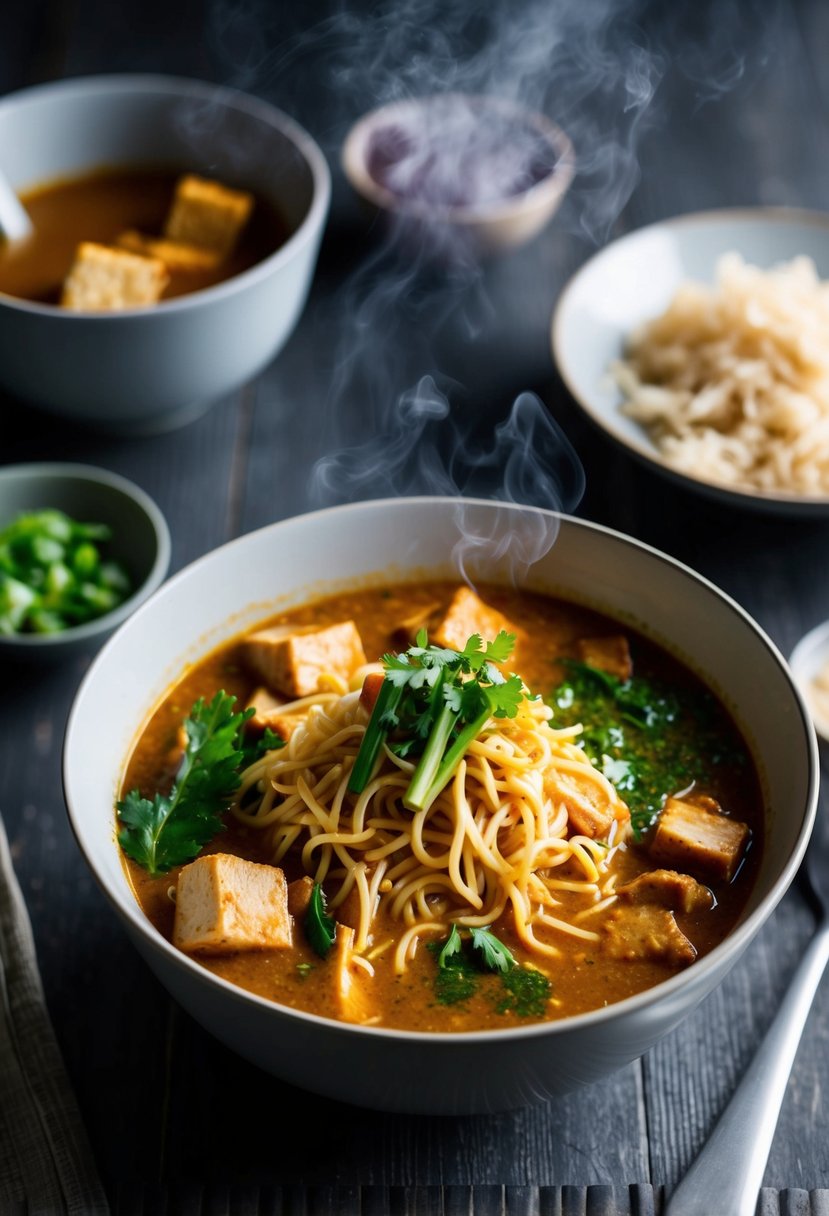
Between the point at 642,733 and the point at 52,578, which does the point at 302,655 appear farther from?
the point at 52,578

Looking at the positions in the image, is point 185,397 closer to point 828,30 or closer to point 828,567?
point 828,567

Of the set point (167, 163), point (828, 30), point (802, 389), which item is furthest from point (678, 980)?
point (828, 30)

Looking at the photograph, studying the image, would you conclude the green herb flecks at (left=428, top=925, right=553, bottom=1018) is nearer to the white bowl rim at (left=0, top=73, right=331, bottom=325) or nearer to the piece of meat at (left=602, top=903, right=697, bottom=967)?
the piece of meat at (left=602, top=903, right=697, bottom=967)

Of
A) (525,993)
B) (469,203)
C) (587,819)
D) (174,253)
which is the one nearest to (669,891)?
(587,819)

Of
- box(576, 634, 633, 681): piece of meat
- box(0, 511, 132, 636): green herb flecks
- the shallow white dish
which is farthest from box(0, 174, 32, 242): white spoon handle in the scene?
box(576, 634, 633, 681): piece of meat

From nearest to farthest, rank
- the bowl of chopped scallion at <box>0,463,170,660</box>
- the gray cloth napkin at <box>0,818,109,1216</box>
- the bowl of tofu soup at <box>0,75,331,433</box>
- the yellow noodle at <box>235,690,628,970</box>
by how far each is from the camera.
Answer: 1. the gray cloth napkin at <box>0,818,109,1216</box>
2. the yellow noodle at <box>235,690,628,970</box>
3. the bowl of chopped scallion at <box>0,463,170,660</box>
4. the bowl of tofu soup at <box>0,75,331,433</box>
